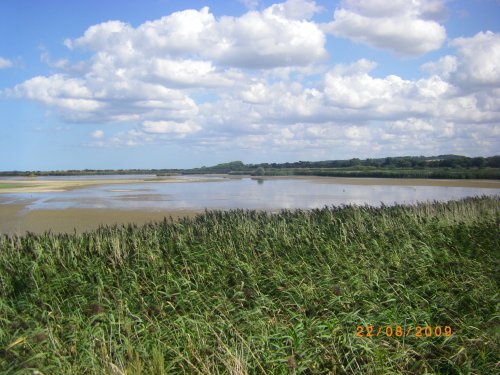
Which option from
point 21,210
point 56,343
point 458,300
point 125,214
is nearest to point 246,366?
point 56,343

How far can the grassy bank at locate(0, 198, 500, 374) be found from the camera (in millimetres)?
4461

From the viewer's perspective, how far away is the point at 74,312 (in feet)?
19.1

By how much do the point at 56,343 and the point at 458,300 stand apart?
16.0ft

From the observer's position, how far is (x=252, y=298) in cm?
651
